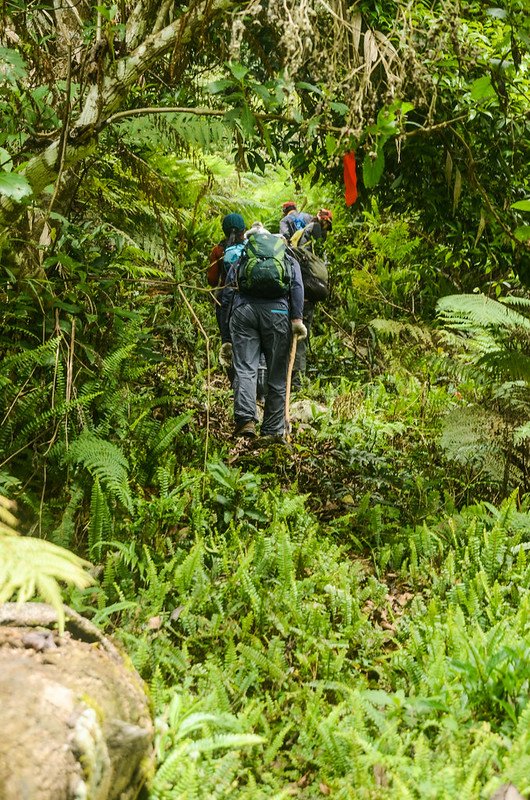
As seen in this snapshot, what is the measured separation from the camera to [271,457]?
5.11 metres

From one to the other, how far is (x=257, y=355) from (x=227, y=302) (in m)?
1.09

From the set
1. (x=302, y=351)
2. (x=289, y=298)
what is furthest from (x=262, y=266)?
(x=302, y=351)

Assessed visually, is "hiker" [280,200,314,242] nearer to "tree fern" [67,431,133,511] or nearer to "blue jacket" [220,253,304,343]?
"blue jacket" [220,253,304,343]

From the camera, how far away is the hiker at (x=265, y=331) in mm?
5293

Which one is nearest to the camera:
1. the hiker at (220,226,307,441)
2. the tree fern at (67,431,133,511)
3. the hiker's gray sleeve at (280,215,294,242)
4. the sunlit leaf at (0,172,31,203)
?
the sunlit leaf at (0,172,31,203)

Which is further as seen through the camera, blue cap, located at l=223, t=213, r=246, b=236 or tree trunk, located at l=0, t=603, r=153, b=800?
blue cap, located at l=223, t=213, r=246, b=236

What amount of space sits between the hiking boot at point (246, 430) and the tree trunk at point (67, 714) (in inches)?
131

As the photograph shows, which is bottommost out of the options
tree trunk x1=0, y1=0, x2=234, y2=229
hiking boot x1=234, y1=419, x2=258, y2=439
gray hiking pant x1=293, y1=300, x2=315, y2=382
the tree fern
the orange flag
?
gray hiking pant x1=293, y1=300, x2=315, y2=382

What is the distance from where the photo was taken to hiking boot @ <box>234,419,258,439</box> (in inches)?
213

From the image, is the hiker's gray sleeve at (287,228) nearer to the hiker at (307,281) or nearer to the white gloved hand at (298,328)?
the hiker at (307,281)

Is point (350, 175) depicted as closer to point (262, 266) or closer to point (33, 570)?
point (262, 266)

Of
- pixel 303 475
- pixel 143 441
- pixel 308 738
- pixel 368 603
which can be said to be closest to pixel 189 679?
pixel 308 738

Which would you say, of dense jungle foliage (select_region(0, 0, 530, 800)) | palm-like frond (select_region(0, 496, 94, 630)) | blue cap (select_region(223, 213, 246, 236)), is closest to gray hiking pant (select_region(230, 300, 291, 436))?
dense jungle foliage (select_region(0, 0, 530, 800))

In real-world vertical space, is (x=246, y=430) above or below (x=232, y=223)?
below
